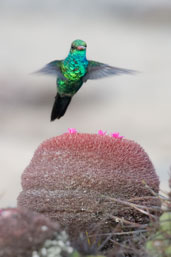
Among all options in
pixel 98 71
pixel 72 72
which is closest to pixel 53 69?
pixel 72 72

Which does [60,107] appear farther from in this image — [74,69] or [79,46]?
[79,46]

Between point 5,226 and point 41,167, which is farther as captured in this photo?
point 41,167

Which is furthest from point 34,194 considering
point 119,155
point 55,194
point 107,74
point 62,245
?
point 107,74

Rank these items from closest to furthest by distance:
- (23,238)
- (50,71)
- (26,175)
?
1. (23,238)
2. (26,175)
3. (50,71)

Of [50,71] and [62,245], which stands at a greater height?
[50,71]

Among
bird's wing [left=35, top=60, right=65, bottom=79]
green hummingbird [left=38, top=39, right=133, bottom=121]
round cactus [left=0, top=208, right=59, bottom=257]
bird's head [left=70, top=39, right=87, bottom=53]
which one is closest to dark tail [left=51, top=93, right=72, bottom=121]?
green hummingbird [left=38, top=39, right=133, bottom=121]

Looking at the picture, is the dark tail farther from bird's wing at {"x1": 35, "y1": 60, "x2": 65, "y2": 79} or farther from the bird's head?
the bird's head

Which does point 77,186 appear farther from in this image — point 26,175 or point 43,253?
point 43,253
